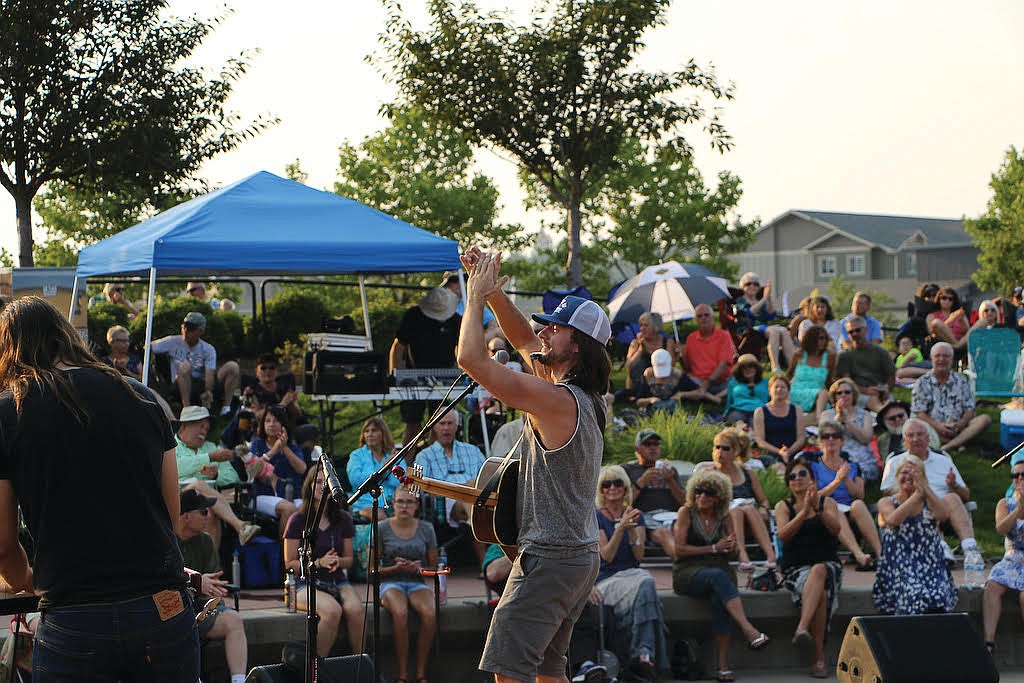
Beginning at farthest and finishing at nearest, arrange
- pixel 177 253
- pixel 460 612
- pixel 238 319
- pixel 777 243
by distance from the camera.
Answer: pixel 777 243 < pixel 238 319 < pixel 177 253 < pixel 460 612

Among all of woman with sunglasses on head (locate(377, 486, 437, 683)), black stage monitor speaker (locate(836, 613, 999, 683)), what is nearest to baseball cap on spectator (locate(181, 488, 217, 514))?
woman with sunglasses on head (locate(377, 486, 437, 683))

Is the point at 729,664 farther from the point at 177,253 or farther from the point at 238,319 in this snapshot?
the point at 238,319

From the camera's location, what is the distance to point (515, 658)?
15.3 ft

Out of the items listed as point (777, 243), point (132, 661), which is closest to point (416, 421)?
point (132, 661)

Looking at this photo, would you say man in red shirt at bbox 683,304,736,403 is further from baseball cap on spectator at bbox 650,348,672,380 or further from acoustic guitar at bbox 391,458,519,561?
acoustic guitar at bbox 391,458,519,561

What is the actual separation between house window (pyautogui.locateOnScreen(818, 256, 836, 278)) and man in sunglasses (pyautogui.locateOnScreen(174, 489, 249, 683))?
69.7 meters

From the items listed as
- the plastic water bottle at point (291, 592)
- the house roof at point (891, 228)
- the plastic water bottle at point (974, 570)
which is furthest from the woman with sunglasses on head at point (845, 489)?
the house roof at point (891, 228)

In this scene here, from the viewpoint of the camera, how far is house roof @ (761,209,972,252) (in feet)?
241

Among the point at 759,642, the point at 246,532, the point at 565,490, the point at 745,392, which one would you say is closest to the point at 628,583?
the point at 759,642

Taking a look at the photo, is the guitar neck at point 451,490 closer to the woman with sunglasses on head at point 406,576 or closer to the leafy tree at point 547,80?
the woman with sunglasses on head at point 406,576

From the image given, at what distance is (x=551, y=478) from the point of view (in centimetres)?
468

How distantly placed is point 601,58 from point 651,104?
1.00 metres

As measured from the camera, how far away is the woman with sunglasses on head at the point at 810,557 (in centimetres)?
924

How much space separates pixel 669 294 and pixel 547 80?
13.0ft
